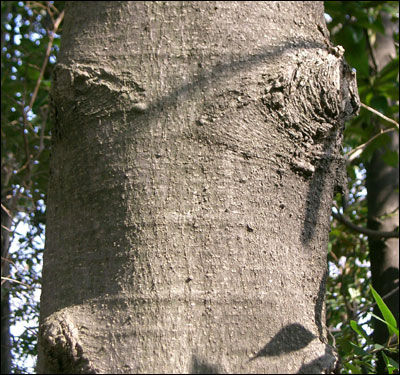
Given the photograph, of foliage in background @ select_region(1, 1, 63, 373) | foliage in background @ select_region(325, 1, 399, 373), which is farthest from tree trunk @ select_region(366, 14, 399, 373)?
foliage in background @ select_region(1, 1, 63, 373)

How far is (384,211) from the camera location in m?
2.79

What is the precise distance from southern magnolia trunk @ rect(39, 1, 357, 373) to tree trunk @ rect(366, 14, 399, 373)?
1858mm

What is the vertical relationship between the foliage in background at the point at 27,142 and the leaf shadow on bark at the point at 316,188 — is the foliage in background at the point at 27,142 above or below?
above

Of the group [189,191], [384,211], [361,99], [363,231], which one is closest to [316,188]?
[189,191]

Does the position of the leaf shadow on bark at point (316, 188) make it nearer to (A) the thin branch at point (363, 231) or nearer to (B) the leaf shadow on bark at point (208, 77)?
(B) the leaf shadow on bark at point (208, 77)

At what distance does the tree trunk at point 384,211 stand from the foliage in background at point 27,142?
64.4 inches

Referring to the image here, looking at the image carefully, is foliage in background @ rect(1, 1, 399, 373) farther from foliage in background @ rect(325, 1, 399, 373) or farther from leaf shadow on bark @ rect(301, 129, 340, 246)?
leaf shadow on bark @ rect(301, 129, 340, 246)

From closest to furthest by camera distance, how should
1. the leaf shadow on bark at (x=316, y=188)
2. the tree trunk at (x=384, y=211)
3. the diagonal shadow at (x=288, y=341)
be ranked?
the diagonal shadow at (x=288, y=341), the leaf shadow on bark at (x=316, y=188), the tree trunk at (x=384, y=211)

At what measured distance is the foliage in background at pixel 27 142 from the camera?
8.29 ft

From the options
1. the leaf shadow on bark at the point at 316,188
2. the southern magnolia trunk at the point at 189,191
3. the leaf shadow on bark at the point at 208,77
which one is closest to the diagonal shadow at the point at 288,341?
the southern magnolia trunk at the point at 189,191

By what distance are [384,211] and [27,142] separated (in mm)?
1854

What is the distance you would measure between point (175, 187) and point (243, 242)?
10 centimetres

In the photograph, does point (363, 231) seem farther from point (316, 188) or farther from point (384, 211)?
point (316, 188)

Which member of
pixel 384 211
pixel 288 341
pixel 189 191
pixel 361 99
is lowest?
pixel 288 341
